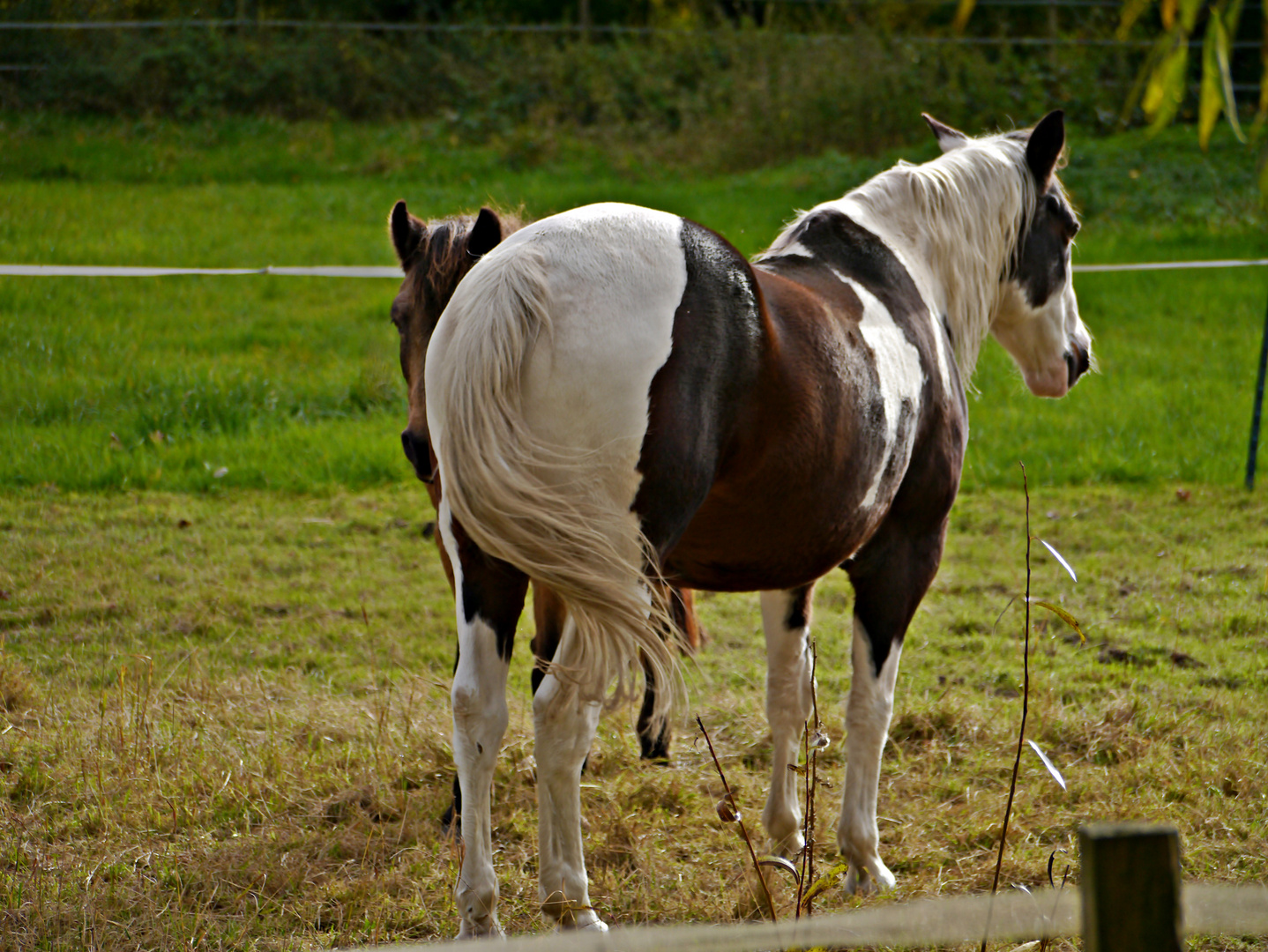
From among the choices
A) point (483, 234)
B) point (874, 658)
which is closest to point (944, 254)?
point (874, 658)

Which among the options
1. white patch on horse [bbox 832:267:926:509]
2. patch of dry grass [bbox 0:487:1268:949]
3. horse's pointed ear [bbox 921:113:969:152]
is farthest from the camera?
horse's pointed ear [bbox 921:113:969:152]

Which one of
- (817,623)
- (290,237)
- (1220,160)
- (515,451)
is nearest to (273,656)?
(817,623)

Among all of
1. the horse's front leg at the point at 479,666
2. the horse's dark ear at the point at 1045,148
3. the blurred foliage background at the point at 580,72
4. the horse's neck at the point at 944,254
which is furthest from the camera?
the blurred foliage background at the point at 580,72

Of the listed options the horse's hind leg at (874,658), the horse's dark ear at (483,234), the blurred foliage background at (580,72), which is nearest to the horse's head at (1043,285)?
the horse's hind leg at (874,658)

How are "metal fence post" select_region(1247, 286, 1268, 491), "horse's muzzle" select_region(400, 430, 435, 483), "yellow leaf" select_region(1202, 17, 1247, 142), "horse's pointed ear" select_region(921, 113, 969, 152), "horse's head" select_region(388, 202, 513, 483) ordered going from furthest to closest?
"metal fence post" select_region(1247, 286, 1268, 491)
"horse's pointed ear" select_region(921, 113, 969, 152)
"horse's head" select_region(388, 202, 513, 483)
"horse's muzzle" select_region(400, 430, 435, 483)
"yellow leaf" select_region(1202, 17, 1247, 142)

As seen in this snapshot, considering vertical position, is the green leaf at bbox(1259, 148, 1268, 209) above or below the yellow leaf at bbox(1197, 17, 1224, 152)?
below

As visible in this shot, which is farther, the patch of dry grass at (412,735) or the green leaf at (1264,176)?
the patch of dry grass at (412,735)

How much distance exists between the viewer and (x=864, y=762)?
2.94 metres

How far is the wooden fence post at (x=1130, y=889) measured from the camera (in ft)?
3.34

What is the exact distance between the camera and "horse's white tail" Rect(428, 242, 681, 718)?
2000mm

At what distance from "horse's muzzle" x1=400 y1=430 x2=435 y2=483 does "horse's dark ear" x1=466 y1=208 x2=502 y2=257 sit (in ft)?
1.85

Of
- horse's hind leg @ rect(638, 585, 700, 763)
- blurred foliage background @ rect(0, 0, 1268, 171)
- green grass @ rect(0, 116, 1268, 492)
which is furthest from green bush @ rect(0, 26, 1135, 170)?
horse's hind leg @ rect(638, 585, 700, 763)

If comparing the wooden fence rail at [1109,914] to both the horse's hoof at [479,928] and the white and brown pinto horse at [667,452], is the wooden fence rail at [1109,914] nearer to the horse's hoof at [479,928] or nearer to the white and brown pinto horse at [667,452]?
the white and brown pinto horse at [667,452]

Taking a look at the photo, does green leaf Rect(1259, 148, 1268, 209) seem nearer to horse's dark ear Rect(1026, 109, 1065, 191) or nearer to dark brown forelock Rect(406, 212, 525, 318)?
horse's dark ear Rect(1026, 109, 1065, 191)
